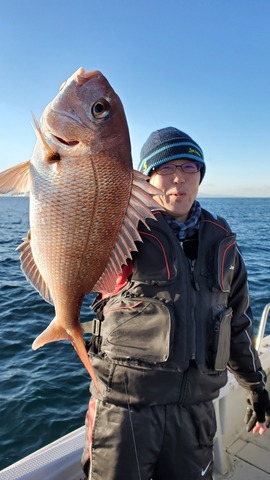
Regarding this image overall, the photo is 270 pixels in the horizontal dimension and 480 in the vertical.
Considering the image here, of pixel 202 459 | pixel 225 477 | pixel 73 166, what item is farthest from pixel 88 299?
pixel 73 166

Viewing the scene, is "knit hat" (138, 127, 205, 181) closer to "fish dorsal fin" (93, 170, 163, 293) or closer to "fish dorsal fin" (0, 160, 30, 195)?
"fish dorsal fin" (93, 170, 163, 293)

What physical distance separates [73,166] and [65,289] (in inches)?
20.1

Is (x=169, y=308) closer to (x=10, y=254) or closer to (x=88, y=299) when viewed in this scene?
(x=88, y=299)

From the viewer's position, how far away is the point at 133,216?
1.65m

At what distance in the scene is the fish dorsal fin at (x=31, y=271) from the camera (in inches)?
66.9

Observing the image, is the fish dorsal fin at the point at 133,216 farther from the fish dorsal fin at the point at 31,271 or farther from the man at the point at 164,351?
the man at the point at 164,351

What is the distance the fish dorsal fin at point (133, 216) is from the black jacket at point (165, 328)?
453mm

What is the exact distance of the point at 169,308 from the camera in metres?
2.05

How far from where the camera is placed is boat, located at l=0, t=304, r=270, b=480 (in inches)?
98.5

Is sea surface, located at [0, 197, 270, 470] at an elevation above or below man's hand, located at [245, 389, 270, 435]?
below

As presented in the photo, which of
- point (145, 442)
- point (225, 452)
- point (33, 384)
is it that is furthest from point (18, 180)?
point (33, 384)

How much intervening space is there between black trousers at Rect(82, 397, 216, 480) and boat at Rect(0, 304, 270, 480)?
0.53 metres

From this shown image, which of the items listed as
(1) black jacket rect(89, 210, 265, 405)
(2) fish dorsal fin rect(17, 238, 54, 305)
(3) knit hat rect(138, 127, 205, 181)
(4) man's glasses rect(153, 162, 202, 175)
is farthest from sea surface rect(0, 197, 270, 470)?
(2) fish dorsal fin rect(17, 238, 54, 305)

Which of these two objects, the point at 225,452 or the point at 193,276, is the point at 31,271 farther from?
the point at 225,452
